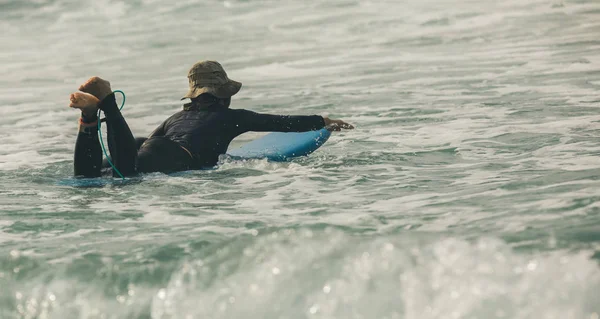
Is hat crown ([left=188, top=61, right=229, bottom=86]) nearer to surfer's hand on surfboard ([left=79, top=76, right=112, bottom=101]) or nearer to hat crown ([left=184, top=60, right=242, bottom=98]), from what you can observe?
hat crown ([left=184, top=60, right=242, bottom=98])

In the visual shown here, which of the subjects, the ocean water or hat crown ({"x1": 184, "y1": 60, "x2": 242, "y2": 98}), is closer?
the ocean water

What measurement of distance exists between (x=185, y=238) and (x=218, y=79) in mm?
2528

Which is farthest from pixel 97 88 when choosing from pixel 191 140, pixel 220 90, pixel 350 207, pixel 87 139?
pixel 350 207

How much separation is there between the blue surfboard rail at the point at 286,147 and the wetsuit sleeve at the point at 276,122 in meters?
0.52

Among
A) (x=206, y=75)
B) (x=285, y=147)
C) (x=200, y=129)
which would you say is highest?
(x=206, y=75)

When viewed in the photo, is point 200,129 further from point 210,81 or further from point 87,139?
point 87,139

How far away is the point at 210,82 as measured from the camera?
8.09m

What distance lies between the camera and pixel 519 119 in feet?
33.1

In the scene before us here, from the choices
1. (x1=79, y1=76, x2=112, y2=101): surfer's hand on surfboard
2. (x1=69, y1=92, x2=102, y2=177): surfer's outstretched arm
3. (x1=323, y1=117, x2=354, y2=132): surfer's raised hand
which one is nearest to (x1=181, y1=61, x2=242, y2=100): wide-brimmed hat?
(x1=323, y1=117, x2=354, y2=132): surfer's raised hand

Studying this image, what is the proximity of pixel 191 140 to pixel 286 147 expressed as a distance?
42.3 inches

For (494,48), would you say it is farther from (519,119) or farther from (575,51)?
(519,119)

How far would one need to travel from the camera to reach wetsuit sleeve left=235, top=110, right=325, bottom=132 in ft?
26.4

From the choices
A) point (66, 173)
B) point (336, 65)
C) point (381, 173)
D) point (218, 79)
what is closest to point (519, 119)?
point (381, 173)

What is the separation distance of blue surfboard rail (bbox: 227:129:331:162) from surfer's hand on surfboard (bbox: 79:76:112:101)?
69.3 inches
